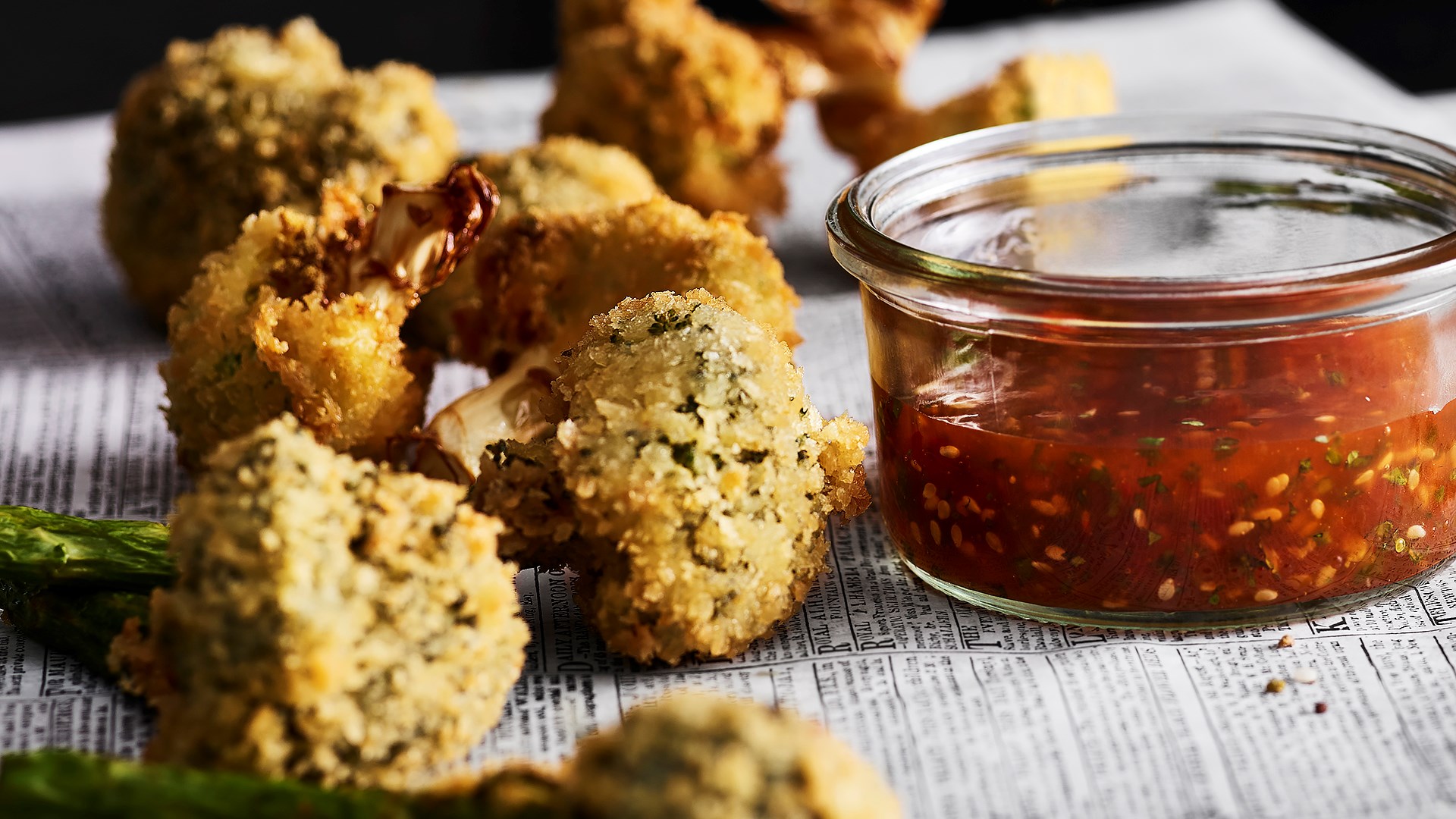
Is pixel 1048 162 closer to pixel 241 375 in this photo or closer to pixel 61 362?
pixel 241 375

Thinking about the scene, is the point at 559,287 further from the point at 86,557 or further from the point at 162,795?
the point at 162,795

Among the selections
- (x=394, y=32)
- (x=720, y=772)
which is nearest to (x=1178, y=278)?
Result: (x=720, y=772)

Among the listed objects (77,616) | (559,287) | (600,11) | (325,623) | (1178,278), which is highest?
(600,11)

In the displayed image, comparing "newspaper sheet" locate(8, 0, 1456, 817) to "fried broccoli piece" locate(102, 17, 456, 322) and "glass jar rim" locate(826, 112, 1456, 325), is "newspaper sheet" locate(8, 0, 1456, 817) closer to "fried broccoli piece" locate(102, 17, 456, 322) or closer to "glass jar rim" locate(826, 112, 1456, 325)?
"glass jar rim" locate(826, 112, 1456, 325)

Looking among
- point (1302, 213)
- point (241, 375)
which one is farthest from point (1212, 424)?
point (241, 375)

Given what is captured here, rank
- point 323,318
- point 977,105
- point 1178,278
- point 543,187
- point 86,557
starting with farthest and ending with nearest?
point 977,105 → point 543,187 → point 323,318 → point 86,557 → point 1178,278

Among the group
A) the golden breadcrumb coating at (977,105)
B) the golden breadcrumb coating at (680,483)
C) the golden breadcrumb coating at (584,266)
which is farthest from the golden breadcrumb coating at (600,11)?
the golden breadcrumb coating at (680,483)

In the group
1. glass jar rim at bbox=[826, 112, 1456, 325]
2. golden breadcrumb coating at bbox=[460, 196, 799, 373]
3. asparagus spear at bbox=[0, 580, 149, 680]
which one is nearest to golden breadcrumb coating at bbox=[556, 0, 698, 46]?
golden breadcrumb coating at bbox=[460, 196, 799, 373]
